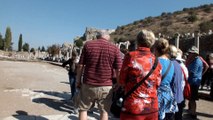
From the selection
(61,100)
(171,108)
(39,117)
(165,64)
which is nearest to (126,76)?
(165,64)

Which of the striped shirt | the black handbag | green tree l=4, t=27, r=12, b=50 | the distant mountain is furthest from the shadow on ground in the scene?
green tree l=4, t=27, r=12, b=50

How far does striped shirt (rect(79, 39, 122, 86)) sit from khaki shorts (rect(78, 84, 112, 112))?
0.09 m

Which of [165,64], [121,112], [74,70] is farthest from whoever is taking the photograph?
[74,70]

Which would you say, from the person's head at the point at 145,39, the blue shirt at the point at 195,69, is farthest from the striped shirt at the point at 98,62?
the blue shirt at the point at 195,69

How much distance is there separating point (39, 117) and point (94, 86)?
2.58m

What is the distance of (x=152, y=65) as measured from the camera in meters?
4.39

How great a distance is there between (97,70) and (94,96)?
1.50ft

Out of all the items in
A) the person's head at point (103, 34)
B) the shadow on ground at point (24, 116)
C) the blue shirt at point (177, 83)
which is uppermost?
the person's head at point (103, 34)

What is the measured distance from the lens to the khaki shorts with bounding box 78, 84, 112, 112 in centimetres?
611

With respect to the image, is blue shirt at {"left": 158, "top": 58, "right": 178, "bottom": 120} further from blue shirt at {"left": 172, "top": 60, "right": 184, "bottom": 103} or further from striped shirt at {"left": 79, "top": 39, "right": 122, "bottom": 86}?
striped shirt at {"left": 79, "top": 39, "right": 122, "bottom": 86}

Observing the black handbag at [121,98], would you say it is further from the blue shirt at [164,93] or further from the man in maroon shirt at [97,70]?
the man in maroon shirt at [97,70]

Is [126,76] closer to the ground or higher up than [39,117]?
higher up

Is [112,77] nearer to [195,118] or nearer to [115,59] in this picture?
[115,59]

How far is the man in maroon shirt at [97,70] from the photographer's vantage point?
20.0 feet
